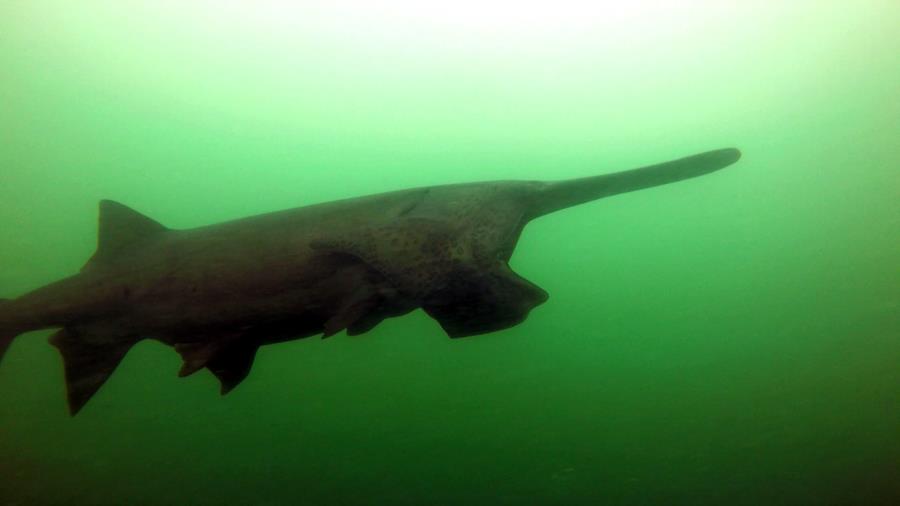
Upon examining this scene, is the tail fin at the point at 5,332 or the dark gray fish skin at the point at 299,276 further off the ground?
the dark gray fish skin at the point at 299,276

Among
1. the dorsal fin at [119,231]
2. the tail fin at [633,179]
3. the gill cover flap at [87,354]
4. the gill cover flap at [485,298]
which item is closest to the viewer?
the gill cover flap at [485,298]

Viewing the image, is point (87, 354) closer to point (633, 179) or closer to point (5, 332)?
point (5, 332)

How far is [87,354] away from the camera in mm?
3885

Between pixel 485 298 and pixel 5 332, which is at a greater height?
pixel 485 298

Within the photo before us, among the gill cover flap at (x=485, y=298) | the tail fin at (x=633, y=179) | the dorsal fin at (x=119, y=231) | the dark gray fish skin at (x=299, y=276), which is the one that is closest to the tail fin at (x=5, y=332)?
the dark gray fish skin at (x=299, y=276)

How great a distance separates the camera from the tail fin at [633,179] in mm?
2922

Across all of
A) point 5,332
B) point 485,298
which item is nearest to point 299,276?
point 485,298

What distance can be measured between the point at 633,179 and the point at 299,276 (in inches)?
88.0

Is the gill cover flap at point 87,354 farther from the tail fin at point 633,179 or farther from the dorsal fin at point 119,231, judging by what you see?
the tail fin at point 633,179

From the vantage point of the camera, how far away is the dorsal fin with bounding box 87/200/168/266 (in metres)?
4.03

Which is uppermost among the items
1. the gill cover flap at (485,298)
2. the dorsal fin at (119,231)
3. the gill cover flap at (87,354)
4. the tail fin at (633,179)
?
the tail fin at (633,179)

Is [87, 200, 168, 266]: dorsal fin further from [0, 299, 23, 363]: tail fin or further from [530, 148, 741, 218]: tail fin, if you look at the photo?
[530, 148, 741, 218]: tail fin

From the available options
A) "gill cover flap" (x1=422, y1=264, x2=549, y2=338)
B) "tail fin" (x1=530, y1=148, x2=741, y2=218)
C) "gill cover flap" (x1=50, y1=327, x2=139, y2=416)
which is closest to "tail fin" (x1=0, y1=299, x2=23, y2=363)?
"gill cover flap" (x1=50, y1=327, x2=139, y2=416)

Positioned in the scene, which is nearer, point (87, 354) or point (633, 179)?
point (633, 179)
